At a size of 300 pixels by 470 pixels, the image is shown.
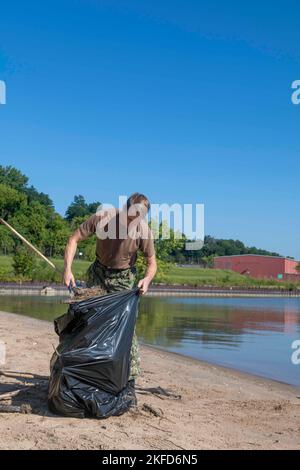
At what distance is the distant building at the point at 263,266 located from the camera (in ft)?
354

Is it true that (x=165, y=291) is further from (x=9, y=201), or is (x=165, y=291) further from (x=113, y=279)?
(x=113, y=279)

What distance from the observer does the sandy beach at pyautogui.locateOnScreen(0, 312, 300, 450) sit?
386cm

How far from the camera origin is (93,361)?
4.42 meters

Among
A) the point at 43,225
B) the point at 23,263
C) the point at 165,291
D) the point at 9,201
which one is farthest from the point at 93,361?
the point at 9,201

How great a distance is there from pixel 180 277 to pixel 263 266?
30.6 meters

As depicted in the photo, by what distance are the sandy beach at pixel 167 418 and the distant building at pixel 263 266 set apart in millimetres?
101897

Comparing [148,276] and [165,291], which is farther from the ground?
[148,276]

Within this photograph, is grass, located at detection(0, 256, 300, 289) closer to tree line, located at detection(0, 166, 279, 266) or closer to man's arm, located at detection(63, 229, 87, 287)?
tree line, located at detection(0, 166, 279, 266)

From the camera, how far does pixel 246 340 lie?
47.0 ft

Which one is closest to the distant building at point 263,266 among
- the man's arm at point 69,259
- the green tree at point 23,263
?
the green tree at point 23,263

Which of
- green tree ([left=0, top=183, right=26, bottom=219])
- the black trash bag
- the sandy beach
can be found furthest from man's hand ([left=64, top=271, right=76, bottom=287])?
green tree ([left=0, top=183, right=26, bottom=219])

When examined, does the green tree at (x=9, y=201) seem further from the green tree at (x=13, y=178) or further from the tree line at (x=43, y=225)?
the green tree at (x=13, y=178)

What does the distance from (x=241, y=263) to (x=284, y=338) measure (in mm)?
95321

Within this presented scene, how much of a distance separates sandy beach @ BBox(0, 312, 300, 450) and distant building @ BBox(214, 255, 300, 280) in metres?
102
